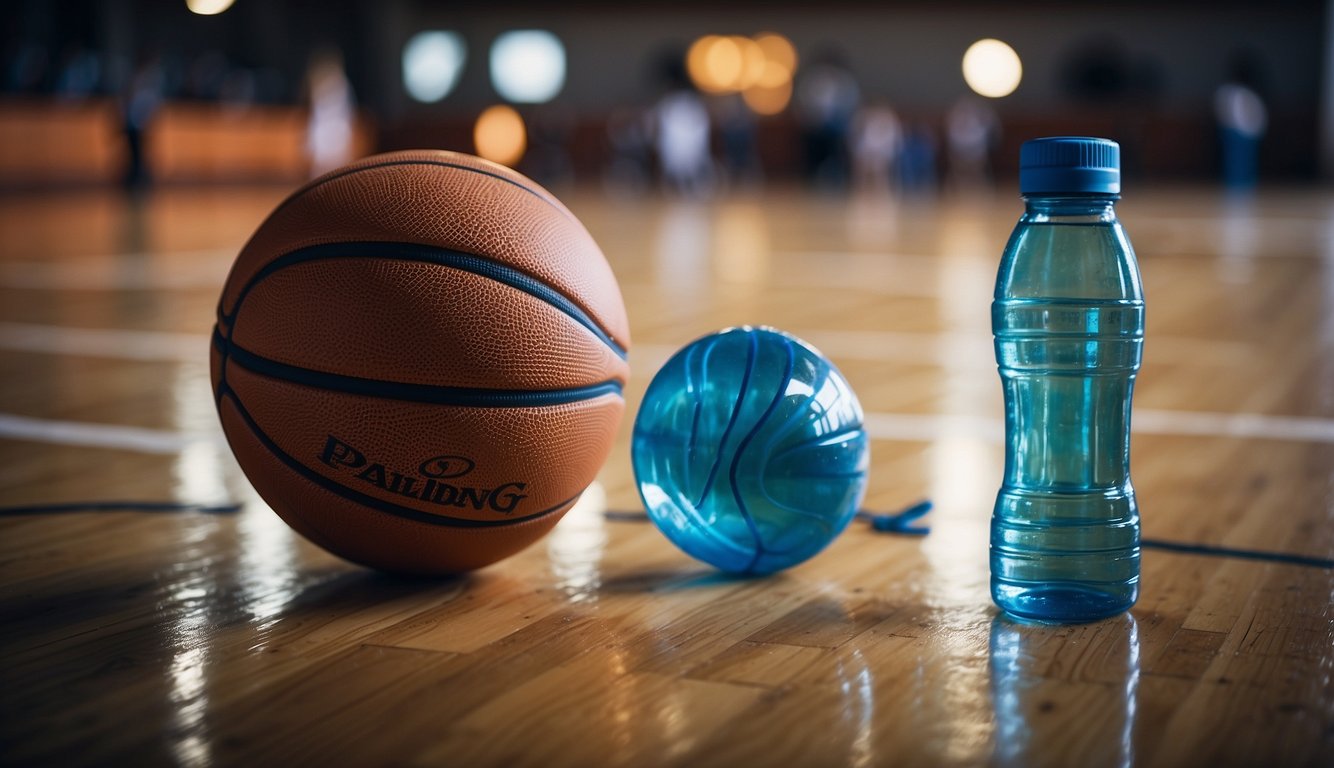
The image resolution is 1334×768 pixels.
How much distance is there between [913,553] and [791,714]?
0.82m

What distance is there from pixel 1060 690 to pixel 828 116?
21.9m

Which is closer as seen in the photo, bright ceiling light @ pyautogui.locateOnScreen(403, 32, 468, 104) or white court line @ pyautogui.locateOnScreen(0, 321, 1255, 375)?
white court line @ pyautogui.locateOnScreen(0, 321, 1255, 375)

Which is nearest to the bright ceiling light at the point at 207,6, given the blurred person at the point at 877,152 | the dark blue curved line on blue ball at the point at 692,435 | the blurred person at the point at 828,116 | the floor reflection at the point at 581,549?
the blurred person at the point at 828,116

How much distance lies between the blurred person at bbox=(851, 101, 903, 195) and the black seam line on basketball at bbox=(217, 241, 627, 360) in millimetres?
21550

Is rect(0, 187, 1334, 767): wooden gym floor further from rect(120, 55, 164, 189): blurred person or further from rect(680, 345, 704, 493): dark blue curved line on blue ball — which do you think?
rect(120, 55, 164, 189): blurred person

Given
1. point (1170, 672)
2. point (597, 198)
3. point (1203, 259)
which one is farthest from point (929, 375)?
point (597, 198)

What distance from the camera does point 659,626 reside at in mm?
1998

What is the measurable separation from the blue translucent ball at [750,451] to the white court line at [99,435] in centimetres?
146

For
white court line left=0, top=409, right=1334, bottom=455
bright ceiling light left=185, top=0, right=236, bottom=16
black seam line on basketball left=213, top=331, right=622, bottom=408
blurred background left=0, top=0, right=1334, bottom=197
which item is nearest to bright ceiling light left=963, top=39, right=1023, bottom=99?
blurred background left=0, top=0, right=1334, bottom=197

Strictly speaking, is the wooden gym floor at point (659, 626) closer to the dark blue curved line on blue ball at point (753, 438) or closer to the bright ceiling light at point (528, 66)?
the dark blue curved line on blue ball at point (753, 438)

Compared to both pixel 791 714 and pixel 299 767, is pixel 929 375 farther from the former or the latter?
pixel 299 767

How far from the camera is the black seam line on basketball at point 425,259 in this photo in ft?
6.61

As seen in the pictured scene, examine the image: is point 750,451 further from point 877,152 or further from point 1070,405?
point 877,152

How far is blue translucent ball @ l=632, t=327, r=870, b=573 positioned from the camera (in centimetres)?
213
